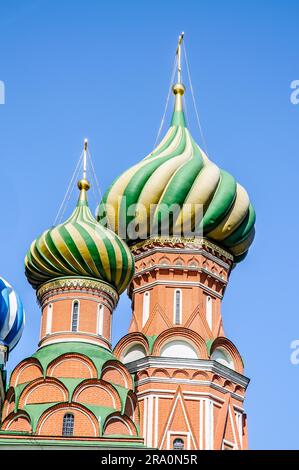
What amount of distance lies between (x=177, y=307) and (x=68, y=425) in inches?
165

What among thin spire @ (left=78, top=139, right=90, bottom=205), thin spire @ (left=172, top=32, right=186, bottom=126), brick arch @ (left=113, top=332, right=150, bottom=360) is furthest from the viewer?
thin spire @ (left=172, top=32, right=186, bottom=126)

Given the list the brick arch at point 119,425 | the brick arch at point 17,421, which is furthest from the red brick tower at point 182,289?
the brick arch at point 17,421

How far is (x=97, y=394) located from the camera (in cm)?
1716

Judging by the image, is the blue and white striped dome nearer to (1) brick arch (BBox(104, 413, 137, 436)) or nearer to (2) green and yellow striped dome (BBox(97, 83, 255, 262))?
(2) green and yellow striped dome (BBox(97, 83, 255, 262))

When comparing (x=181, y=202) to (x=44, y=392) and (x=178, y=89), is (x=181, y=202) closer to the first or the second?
(x=178, y=89)

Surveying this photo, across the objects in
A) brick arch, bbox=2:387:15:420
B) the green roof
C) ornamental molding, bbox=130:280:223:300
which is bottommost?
brick arch, bbox=2:387:15:420

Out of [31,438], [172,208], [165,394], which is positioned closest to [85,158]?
[172,208]

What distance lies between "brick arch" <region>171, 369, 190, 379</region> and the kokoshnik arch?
0.02 meters

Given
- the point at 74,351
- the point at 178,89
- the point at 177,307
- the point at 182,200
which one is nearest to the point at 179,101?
the point at 178,89

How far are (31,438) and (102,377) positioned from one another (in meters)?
1.78

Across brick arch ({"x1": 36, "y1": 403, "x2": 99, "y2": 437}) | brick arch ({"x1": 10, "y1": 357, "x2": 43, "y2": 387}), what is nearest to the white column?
brick arch ({"x1": 36, "y1": 403, "x2": 99, "y2": 437})

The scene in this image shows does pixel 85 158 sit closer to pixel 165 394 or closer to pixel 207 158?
pixel 207 158

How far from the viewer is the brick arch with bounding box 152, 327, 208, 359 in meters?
19.4

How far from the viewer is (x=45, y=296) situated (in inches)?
737
